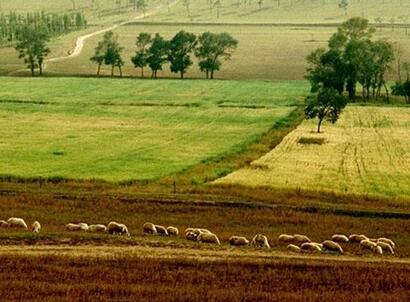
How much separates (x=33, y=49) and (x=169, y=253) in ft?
406

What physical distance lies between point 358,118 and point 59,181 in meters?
50.0

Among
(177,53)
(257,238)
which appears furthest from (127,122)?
(177,53)

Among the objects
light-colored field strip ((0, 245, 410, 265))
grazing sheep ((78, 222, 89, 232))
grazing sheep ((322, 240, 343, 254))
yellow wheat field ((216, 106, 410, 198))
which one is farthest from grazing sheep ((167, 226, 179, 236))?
yellow wheat field ((216, 106, 410, 198))

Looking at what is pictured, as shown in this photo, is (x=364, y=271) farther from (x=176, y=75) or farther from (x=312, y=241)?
(x=176, y=75)

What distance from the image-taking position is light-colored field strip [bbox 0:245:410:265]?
104ft

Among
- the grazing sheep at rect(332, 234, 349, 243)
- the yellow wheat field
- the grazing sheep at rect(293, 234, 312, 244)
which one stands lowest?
the yellow wheat field

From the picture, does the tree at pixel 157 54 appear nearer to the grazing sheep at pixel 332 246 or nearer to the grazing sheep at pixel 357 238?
the grazing sheep at pixel 357 238

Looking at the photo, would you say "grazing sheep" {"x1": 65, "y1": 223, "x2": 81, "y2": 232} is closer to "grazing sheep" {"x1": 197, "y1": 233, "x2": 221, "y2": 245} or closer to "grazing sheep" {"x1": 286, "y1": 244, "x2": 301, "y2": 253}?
"grazing sheep" {"x1": 197, "y1": 233, "x2": 221, "y2": 245}

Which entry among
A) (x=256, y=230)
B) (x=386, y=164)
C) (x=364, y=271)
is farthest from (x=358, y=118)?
(x=364, y=271)

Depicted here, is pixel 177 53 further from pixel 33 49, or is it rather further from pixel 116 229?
pixel 116 229

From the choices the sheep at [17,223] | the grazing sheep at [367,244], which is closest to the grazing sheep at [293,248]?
the grazing sheep at [367,244]

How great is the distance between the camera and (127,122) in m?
87.5

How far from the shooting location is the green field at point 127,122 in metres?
60.7

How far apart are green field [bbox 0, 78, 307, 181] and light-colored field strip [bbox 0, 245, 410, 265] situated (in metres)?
21.1
